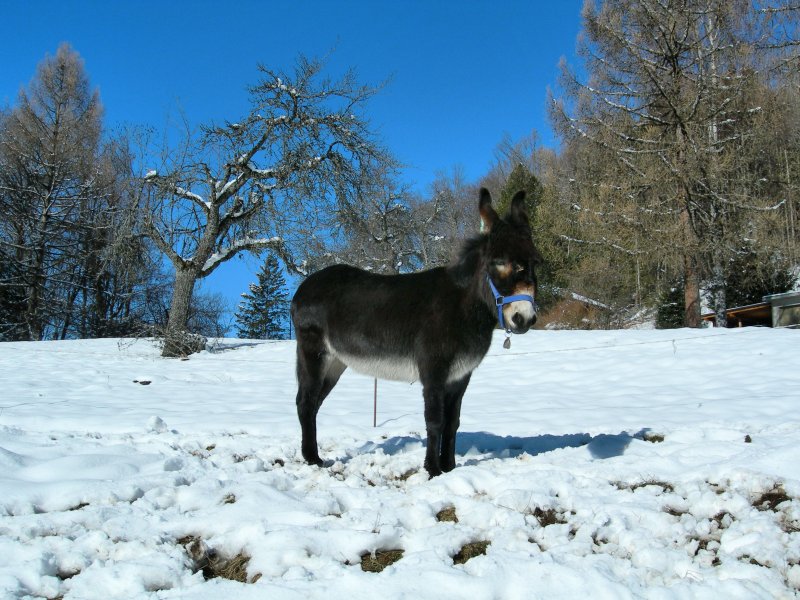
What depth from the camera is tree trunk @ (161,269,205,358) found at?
16.5m

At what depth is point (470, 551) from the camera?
2.90 metres

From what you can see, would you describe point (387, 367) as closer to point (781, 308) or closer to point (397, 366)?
point (397, 366)

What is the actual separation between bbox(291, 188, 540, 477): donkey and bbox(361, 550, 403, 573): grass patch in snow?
4.68 feet

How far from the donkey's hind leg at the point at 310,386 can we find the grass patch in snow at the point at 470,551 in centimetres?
227

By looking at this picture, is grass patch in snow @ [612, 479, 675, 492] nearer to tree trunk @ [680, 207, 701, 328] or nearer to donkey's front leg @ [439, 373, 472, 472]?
donkey's front leg @ [439, 373, 472, 472]

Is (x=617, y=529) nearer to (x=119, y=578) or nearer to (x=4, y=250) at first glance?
(x=119, y=578)

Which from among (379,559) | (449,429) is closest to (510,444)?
(449,429)

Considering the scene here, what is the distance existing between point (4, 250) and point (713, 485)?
31210 millimetres

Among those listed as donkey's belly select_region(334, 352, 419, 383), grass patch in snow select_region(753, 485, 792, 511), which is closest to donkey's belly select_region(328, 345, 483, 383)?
donkey's belly select_region(334, 352, 419, 383)

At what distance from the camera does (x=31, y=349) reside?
16531 millimetres

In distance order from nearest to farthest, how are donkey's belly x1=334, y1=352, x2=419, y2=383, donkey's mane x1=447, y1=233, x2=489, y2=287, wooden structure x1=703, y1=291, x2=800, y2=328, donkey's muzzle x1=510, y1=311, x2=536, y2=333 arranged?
1. donkey's muzzle x1=510, y1=311, x2=536, y2=333
2. donkey's mane x1=447, y1=233, x2=489, y2=287
3. donkey's belly x1=334, y1=352, x2=419, y2=383
4. wooden structure x1=703, y1=291, x2=800, y2=328

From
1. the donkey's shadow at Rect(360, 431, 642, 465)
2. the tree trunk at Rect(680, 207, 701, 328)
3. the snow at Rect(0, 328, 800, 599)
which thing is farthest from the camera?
the tree trunk at Rect(680, 207, 701, 328)

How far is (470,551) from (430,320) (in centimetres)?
197

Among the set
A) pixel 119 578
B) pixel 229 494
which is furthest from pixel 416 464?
pixel 119 578
